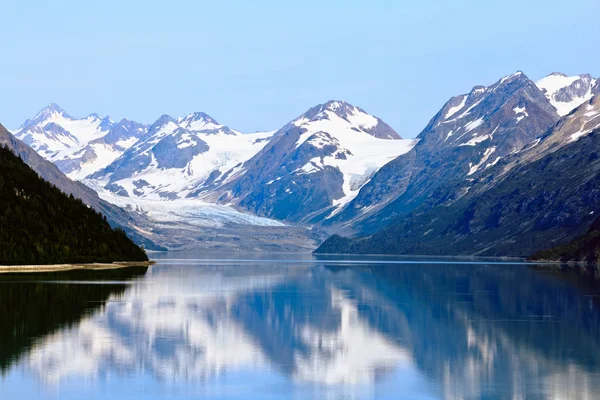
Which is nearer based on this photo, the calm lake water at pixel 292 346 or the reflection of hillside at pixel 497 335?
the calm lake water at pixel 292 346

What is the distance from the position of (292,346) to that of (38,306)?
3166cm

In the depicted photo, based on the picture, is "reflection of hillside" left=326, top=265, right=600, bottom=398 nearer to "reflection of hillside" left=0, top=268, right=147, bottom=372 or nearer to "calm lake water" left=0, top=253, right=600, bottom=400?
"calm lake water" left=0, top=253, right=600, bottom=400

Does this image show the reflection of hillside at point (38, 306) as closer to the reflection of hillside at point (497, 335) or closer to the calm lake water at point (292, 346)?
the calm lake water at point (292, 346)

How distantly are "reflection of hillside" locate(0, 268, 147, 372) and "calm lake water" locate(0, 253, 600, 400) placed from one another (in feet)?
0.65

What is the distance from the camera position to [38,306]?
93.8 metres

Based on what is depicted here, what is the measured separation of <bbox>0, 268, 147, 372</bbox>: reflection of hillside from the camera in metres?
68.3

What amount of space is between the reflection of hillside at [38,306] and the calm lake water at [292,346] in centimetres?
20

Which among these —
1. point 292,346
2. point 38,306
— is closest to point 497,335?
point 292,346

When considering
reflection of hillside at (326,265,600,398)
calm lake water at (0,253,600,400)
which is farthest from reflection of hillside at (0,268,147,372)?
reflection of hillside at (326,265,600,398)

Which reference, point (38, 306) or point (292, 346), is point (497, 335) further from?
point (38, 306)

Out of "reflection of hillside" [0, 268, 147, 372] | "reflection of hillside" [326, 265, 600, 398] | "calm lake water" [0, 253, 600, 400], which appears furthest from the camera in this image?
"reflection of hillside" [0, 268, 147, 372]

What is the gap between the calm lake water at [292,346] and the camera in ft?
174

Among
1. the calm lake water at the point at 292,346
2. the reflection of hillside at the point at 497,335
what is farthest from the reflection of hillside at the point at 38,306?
the reflection of hillside at the point at 497,335

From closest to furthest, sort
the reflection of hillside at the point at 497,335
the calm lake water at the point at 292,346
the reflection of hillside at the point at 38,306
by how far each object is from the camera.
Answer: the calm lake water at the point at 292,346 → the reflection of hillside at the point at 497,335 → the reflection of hillside at the point at 38,306
